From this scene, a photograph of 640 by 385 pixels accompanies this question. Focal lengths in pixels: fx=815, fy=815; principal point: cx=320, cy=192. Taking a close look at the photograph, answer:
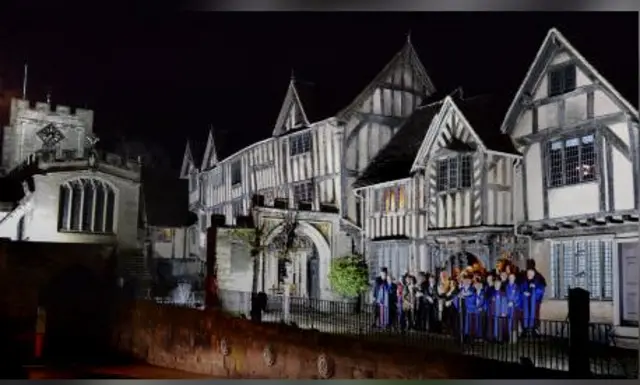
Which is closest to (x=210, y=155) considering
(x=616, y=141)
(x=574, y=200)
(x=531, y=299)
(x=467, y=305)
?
(x=467, y=305)

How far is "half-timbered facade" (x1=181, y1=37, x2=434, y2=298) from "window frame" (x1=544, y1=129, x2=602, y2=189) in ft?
3.49

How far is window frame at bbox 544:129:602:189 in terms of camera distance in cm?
601

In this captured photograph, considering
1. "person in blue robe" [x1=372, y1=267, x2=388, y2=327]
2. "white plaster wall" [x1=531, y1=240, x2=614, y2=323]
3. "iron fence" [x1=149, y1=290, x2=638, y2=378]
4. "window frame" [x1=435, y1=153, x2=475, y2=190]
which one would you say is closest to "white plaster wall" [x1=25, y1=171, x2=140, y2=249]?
"iron fence" [x1=149, y1=290, x2=638, y2=378]

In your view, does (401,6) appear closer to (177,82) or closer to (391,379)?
(177,82)

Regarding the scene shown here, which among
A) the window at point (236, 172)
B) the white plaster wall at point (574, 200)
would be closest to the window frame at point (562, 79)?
the white plaster wall at point (574, 200)

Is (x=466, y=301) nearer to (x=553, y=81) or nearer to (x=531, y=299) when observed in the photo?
(x=531, y=299)

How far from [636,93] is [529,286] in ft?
5.32

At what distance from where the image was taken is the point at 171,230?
6496 millimetres

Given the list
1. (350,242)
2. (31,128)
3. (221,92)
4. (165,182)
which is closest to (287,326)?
(350,242)

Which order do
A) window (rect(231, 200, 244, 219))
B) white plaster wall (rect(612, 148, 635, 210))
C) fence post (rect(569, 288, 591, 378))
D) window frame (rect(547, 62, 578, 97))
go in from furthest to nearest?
window (rect(231, 200, 244, 219)) < window frame (rect(547, 62, 578, 97)) < white plaster wall (rect(612, 148, 635, 210)) < fence post (rect(569, 288, 591, 378))

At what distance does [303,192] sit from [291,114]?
642mm

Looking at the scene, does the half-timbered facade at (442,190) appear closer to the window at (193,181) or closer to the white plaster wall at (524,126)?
the white plaster wall at (524,126)

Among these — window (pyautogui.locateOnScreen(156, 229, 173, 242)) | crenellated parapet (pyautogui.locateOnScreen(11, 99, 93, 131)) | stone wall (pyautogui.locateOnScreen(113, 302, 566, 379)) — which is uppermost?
crenellated parapet (pyautogui.locateOnScreen(11, 99, 93, 131))

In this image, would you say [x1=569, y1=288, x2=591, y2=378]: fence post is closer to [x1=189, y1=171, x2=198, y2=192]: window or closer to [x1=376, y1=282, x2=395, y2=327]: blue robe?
[x1=376, y1=282, x2=395, y2=327]: blue robe
